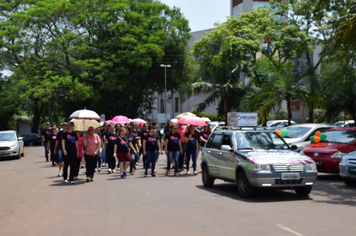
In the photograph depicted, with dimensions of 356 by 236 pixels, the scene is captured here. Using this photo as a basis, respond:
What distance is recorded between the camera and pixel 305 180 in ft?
32.6

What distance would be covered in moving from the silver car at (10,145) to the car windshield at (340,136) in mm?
17868

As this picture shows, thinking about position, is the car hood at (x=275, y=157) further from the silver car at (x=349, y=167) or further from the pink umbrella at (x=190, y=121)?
the pink umbrella at (x=190, y=121)

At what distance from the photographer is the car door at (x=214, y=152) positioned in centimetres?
1194

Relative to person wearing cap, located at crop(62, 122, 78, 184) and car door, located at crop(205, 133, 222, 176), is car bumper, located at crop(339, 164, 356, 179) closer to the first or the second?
car door, located at crop(205, 133, 222, 176)

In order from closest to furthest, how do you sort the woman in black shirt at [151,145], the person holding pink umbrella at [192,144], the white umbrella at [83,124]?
the woman in black shirt at [151,145] → the person holding pink umbrella at [192,144] → the white umbrella at [83,124]

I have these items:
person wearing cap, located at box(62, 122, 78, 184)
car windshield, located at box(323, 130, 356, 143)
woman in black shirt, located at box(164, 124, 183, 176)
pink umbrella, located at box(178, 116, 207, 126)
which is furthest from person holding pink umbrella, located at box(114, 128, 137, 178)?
car windshield, located at box(323, 130, 356, 143)

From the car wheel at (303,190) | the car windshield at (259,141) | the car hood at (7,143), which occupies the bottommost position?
the car wheel at (303,190)

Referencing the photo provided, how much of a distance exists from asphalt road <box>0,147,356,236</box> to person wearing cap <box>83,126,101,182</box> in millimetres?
539

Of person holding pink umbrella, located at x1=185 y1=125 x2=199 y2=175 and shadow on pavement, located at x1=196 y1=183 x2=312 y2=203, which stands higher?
person holding pink umbrella, located at x1=185 y1=125 x2=199 y2=175

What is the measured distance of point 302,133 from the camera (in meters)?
17.9

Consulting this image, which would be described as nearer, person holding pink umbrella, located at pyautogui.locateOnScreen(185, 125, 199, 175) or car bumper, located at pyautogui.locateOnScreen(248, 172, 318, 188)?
car bumper, located at pyautogui.locateOnScreen(248, 172, 318, 188)

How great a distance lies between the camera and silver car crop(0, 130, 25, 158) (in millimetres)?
25234

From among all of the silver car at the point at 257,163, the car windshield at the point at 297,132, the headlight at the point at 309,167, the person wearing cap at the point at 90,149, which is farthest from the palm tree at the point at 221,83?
the headlight at the point at 309,167

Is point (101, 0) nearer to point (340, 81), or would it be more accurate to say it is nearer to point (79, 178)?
point (340, 81)
